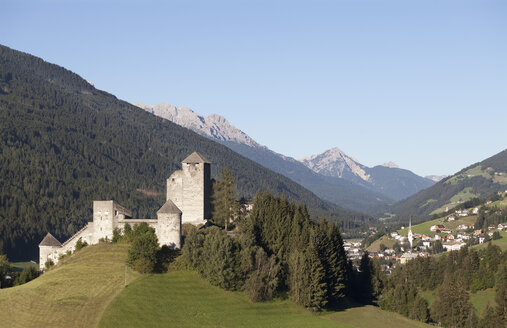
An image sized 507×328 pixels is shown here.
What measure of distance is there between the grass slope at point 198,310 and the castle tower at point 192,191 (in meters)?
13.3

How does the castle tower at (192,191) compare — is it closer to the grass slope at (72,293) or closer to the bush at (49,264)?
the grass slope at (72,293)

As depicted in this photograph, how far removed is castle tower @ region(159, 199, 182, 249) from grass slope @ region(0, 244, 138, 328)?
249 inches

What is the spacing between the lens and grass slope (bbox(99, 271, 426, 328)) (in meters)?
83.6

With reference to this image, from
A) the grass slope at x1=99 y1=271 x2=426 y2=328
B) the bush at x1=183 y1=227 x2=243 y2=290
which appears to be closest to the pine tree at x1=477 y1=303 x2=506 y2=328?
the grass slope at x1=99 y1=271 x2=426 y2=328

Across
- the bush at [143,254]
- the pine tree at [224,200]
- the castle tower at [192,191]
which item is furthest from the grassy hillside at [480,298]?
the bush at [143,254]

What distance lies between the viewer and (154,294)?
293ft

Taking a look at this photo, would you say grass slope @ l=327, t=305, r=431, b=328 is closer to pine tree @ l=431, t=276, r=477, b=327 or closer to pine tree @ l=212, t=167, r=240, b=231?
pine tree @ l=431, t=276, r=477, b=327

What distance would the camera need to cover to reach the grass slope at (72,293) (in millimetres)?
80312

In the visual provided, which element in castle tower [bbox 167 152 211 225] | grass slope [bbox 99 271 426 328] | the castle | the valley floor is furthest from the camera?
castle tower [bbox 167 152 211 225]

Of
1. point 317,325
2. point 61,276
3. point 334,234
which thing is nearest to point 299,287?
point 317,325

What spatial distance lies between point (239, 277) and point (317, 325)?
1357cm

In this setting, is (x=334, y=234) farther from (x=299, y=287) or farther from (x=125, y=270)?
(x=125, y=270)

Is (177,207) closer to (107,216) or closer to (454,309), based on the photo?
(107,216)

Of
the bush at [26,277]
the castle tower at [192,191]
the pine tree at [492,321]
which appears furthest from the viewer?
the pine tree at [492,321]
